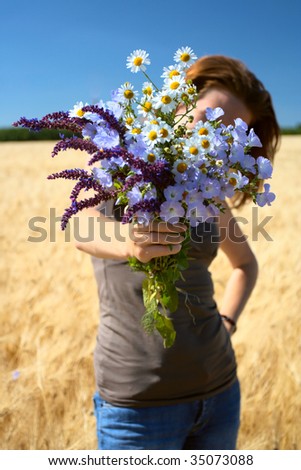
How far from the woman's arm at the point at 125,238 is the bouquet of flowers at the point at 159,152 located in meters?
0.04

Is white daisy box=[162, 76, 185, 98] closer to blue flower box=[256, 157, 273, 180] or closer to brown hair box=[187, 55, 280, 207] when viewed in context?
blue flower box=[256, 157, 273, 180]

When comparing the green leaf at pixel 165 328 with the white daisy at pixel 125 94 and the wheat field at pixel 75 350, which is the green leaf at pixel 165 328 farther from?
the wheat field at pixel 75 350

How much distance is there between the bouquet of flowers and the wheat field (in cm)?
136

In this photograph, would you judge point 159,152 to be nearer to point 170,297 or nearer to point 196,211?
point 196,211

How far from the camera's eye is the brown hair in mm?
1674

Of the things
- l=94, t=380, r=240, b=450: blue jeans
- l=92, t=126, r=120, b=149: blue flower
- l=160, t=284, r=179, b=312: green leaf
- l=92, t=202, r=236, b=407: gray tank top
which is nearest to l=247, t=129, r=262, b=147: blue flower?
l=92, t=126, r=120, b=149: blue flower

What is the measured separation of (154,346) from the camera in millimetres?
1518

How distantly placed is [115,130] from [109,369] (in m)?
0.82

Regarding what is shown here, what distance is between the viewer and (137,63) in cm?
113

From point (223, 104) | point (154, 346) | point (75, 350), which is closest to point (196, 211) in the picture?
point (154, 346)

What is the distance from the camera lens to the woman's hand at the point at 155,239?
1119 mm

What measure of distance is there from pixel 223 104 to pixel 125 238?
61 cm

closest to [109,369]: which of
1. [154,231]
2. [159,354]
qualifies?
[159,354]
